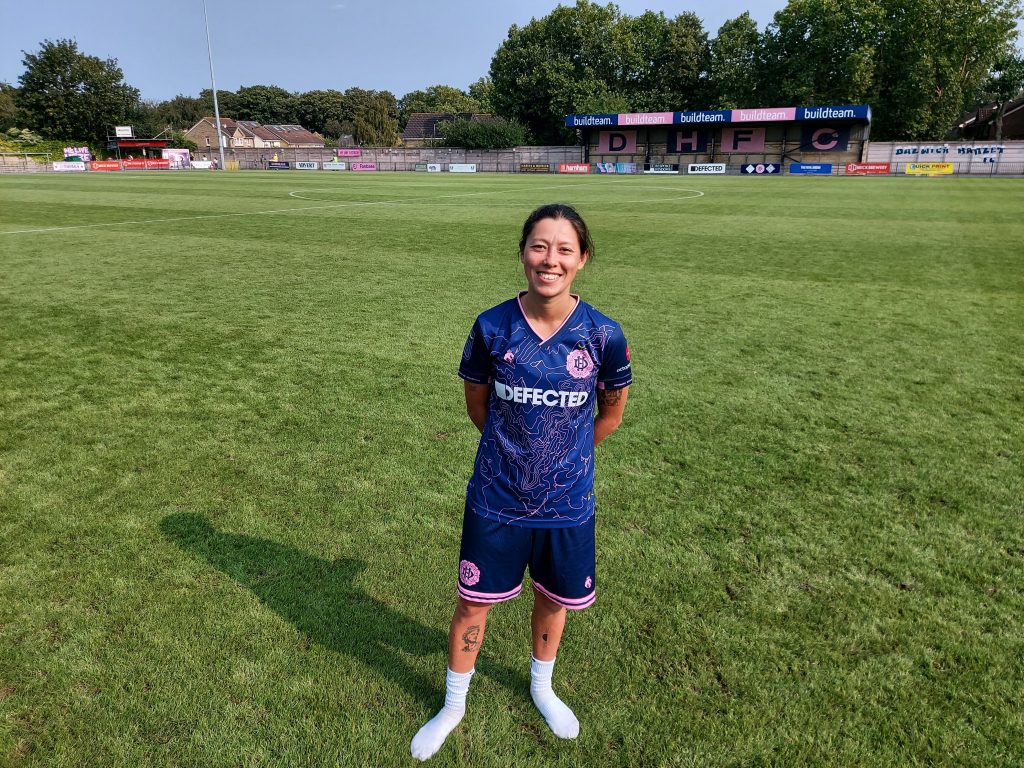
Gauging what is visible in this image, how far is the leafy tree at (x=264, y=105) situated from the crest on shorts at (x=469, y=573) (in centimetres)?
12279

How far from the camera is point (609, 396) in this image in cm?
242

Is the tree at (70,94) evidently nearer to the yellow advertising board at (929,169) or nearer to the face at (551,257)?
the yellow advertising board at (929,169)

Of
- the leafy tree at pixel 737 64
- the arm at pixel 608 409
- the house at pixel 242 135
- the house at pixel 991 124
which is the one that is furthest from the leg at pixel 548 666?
the house at pixel 242 135

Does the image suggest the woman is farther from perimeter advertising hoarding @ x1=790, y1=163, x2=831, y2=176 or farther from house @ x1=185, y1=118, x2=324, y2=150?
house @ x1=185, y1=118, x2=324, y2=150

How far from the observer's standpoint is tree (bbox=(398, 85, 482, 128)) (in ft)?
374

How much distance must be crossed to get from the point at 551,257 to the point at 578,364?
363 mm

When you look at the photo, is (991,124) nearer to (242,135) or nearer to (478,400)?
(478,400)

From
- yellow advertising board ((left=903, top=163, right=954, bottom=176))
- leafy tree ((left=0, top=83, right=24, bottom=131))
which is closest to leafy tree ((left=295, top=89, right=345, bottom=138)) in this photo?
leafy tree ((left=0, top=83, right=24, bottom=131))

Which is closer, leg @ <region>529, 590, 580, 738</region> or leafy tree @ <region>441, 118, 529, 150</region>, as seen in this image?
leg @ <region>529, 590, 580, 738</region>

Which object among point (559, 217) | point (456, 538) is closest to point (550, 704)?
point (456, 538)

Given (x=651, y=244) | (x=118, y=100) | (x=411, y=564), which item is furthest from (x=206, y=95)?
(x=411, y=564)

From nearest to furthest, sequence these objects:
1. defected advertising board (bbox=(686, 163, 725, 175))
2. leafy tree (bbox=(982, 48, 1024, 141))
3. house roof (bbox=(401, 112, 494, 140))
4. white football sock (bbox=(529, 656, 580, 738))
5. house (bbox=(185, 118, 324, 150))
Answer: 1. white football sock (bbox=(529, 656, 580, 738))
2. defected advertising board (bbox=(686, 163, 725, 175))
3. leafy tree (bbox=(982, 48, 1024, 141))
4. house (bbox=(185, 118, 324, 150))
5. house roof (bbox=(401, 112, 494, 140))

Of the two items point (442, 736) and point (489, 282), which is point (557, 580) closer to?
point (442, 736)

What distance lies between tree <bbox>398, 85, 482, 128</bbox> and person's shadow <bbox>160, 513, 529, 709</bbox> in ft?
377
